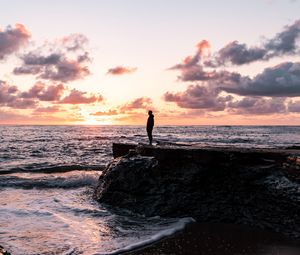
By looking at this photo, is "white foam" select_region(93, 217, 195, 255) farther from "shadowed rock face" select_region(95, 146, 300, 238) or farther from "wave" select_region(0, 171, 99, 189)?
"wave" select_region(0, 171, 99, 189)

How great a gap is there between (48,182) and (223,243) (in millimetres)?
12066

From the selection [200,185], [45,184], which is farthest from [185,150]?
[45,184]

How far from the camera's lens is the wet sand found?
27.0 feet

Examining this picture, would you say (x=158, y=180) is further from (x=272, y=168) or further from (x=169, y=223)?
(x=272, y=168)

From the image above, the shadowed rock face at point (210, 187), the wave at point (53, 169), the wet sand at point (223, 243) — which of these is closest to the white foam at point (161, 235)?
the wet sand at point (223, 243)

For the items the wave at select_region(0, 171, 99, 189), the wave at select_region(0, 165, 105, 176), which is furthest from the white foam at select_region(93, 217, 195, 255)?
the wave at select_region(0, 165, 105, 176)

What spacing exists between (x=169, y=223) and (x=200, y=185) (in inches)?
66.0

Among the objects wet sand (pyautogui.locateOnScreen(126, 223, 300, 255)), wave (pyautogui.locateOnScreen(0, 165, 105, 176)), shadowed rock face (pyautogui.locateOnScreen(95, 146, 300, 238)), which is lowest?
wave (pyautogui.locateOnScreen(0, 165, 105, 176))

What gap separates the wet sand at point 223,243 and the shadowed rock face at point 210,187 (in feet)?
2.14

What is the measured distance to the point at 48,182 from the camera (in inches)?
749

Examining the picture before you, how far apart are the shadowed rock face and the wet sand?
65cm

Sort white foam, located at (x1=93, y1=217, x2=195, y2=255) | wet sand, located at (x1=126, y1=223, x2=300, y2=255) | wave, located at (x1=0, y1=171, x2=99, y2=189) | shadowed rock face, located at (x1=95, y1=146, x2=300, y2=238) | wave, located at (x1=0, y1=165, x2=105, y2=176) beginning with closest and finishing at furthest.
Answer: wet sand, located at (x1=126, y1=223, x2=300, y2=255)
white foam, located at (x1=93, y1=217, x2=195, y2=255)
shadowed rock face, located at (x1=95, y1=146, x2=300, y2=238)
wave, located at (x1=0, y1=171, x2=99, y2=189)
wave, located at (x1=0, y1=165, x2=105, y2=176)

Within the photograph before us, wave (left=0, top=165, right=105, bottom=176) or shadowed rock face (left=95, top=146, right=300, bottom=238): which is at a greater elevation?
shadowed rock face (left=95, top=146, right=300, bottom=238)

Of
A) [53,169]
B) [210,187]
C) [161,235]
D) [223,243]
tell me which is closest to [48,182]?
[53,169]
